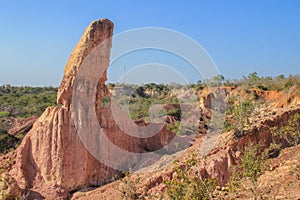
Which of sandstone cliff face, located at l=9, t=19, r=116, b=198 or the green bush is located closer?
the green bush

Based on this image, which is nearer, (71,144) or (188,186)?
(188,186)

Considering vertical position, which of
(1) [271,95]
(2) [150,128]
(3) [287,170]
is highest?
(1) [271,95]

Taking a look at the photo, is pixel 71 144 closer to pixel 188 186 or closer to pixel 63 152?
pixel 63 152

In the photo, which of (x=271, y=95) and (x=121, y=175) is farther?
(x=271, y=95)

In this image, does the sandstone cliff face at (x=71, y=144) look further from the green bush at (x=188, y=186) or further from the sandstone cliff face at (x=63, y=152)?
the green bush at (x=188, y=186)

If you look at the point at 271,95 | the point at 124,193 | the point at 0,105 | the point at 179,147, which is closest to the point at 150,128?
the point at 179,147

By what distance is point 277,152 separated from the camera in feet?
48.4

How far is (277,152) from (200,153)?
3.16 metres

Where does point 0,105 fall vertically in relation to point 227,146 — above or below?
above

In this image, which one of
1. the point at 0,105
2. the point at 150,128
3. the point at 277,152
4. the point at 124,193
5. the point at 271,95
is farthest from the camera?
the point at 0,105

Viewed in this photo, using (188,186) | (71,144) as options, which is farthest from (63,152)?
(188,186)

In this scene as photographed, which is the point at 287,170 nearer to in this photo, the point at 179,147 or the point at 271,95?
the point at 179,147

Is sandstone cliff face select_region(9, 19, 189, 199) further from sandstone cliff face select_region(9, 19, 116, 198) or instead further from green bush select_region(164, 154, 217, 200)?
green bush select_region(164, 154, 217, 200)

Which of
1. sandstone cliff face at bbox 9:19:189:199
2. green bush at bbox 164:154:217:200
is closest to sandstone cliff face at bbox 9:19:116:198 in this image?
sandstone cliff face at bbox 9:19:189:199
